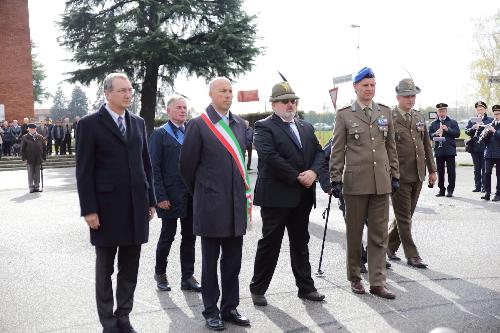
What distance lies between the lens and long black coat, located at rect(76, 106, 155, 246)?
4658 millimetres

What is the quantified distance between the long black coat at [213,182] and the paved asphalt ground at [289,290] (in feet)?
2.75

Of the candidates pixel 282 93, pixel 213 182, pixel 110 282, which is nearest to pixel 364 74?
pixel 282 93

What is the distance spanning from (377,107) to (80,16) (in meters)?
29.7

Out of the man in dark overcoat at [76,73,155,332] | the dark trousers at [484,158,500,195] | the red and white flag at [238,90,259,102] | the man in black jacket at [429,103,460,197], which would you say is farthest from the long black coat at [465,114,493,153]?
the man in dark overcoat at [76,73,155,332]

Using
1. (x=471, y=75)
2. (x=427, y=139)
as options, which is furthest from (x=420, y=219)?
(x=471, y=75)

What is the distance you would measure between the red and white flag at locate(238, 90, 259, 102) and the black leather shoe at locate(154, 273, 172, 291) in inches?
721

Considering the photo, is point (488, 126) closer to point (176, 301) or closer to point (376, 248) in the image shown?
point (376, 248)

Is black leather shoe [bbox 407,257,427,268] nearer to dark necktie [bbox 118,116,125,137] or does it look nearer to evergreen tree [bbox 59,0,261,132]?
dark necktie [bbox 118,116,125,137]

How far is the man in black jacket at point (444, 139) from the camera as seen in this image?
13.9 metres

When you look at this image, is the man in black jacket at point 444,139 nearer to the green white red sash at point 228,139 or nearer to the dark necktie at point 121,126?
the green white red sash at point 228,139

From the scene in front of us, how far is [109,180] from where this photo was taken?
4.72 meters

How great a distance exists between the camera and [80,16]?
A: 3316 cm

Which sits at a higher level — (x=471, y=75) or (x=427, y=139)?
(x=471, y=75)

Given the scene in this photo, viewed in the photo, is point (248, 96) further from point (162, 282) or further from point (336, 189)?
point (336, 189)
